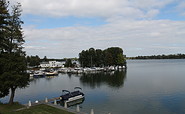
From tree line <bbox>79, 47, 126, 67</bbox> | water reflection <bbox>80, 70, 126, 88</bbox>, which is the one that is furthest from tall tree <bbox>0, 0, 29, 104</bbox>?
tree line <bbox>79, 47, 126, 67</bbox>

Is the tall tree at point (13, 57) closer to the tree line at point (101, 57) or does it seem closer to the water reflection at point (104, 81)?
the water reflection at point (104, 81)

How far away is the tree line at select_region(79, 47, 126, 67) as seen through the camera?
388 ft

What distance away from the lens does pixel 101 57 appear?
122 meters

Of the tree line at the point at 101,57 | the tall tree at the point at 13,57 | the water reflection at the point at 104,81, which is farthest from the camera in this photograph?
the tree line at the point at 101,57

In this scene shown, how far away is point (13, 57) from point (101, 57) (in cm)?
9935

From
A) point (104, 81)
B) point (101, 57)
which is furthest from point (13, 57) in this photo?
point (101, 57)

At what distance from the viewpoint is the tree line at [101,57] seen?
388 ft

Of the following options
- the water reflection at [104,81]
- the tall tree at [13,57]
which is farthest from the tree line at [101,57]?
the tall tree at [13,57]

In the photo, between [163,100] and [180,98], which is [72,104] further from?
[180,98]

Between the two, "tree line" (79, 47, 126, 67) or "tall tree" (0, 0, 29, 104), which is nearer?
"tall tree" (0, 0, 29, 104)

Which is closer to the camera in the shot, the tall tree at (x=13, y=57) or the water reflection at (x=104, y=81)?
the tall tree at (x=13, y=57)

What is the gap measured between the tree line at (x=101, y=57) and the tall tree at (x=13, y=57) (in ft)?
300

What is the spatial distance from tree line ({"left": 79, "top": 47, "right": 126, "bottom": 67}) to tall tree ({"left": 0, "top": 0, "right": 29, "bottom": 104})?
91.5 meters

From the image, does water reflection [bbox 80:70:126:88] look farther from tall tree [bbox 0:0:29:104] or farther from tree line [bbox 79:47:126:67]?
tree line [bbox 79:47:126:67]
